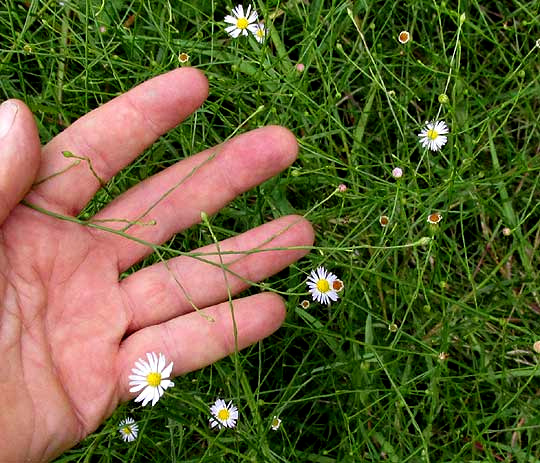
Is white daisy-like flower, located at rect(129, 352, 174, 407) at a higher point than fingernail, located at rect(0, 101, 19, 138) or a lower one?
lower

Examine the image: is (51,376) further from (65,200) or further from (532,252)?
(532,252)

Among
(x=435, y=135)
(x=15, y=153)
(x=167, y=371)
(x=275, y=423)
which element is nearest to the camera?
(x=15, y=153)

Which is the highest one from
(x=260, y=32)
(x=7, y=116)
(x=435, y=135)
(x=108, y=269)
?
(x=260, y=32)

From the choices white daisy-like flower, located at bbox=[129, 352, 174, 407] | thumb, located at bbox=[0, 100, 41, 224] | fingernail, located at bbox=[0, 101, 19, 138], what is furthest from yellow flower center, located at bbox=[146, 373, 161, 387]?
fingernail, located at bbox=[0, 101, 19, 138]

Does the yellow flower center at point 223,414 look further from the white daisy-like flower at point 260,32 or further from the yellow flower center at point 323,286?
the white daisy-like flower at point 260,32

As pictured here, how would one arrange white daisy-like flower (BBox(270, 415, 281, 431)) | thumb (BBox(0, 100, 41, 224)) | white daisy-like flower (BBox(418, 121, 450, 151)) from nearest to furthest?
thumb (BBox(0, 100, 41, 224))
white daisy-like flower (BBox(270, 415, 281, 431))
white daisy-like flower (BBox(418, 121, 450, 151))

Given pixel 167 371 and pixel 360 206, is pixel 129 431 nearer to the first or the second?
pixel 167 371

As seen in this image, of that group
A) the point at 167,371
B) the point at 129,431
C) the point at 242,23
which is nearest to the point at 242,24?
the point at 242,23

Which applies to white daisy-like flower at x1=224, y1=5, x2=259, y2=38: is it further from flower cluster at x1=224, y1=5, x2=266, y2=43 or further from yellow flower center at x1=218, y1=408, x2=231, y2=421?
yellow flower center at x1=218, y1=408, x2=231, y2=421
